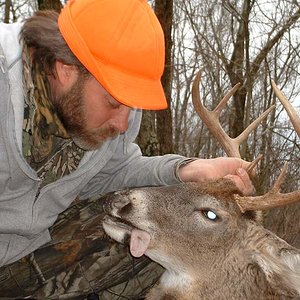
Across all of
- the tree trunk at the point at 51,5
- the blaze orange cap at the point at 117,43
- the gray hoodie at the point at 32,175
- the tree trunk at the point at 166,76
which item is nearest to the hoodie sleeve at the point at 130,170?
the gray hoodie at the point at 32,175

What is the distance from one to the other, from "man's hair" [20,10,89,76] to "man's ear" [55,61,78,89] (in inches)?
1.0

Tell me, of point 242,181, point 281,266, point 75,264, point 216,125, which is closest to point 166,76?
point 216,125

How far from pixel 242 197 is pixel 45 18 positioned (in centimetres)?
154

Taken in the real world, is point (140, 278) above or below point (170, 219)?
below

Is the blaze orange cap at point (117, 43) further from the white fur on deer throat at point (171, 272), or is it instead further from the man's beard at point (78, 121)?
the white fur on deer throat at point (171, 272)

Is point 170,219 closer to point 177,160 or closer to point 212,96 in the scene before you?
point 177,160

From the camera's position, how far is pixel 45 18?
3428 millimetres

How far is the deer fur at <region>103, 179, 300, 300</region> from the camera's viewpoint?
3346mm

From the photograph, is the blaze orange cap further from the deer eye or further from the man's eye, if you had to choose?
the deer eye

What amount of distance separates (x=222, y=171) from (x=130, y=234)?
2.34 ft

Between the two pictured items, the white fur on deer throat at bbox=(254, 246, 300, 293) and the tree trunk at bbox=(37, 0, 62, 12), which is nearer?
the white fur on deer throat at bbox=(254, 246, 300, 293)

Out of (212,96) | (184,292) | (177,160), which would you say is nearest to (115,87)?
(177,160)

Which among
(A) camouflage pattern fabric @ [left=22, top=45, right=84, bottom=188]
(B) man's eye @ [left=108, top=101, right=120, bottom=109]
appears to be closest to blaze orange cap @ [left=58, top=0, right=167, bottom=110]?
(B) man's eye @ [left=108, top=101, right=120, bottom=109]

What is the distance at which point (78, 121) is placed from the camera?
3.39 meters
